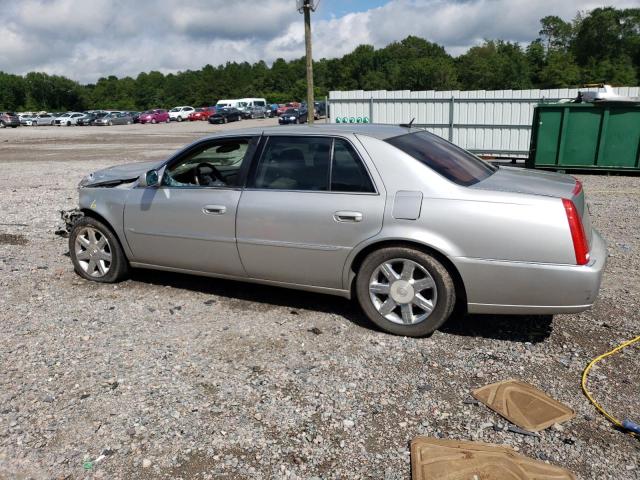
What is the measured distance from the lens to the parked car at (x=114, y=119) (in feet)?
184

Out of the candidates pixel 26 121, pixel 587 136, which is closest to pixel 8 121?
pixel 26 121

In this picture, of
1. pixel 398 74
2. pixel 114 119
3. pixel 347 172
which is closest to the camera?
pixel 347 172

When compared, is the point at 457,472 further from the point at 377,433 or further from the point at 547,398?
the point at 547,398

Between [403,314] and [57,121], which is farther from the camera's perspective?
[57,121]

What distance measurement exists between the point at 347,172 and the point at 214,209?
1.25 metres

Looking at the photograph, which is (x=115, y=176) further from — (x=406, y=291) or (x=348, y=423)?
(x=348, y=423)

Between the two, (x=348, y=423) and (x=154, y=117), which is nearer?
(x=348, y=423)

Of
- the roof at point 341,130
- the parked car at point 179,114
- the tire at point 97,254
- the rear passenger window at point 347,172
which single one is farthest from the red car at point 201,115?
the rear passenger window at point 347,172

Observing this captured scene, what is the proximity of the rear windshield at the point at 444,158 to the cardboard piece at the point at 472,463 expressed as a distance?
75.1 inches

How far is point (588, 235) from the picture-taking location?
3.94 m

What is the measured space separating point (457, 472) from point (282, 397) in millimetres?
1197

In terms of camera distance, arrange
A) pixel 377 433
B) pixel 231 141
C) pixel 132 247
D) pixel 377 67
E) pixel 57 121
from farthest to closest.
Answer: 1. pixel 377 67
2. pixel 57 121
3. pixel 132 247
4. pixel 231 141
5. pixel 377 433

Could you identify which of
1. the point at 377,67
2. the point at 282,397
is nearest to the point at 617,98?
the point at 282,397

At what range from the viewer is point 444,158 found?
4430 mm
